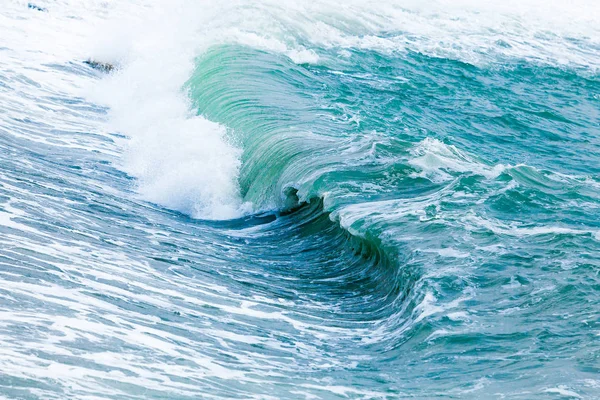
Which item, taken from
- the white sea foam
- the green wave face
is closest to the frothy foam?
the white sea foam

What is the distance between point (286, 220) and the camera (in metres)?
10.8

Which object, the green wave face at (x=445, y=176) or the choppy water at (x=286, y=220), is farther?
the green wave face at (x=445, y=176)

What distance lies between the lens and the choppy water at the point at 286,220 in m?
6.29

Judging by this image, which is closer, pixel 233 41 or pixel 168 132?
pixel 168 132

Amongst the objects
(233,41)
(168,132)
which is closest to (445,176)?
(168,132)

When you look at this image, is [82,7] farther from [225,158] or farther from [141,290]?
[141,290]

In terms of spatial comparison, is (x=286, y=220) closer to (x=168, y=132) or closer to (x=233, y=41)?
(x=168, y=132)

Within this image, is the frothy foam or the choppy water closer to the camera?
the choppy water

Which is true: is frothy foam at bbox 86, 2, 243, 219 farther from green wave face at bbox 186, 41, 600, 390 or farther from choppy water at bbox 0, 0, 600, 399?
green wave face at bbox 186, 41, 600, 390

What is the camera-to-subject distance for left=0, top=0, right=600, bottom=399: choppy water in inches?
248

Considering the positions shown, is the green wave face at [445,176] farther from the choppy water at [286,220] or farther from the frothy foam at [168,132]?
the frothy foam at [168,132]

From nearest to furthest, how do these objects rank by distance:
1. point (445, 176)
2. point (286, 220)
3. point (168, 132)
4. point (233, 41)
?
point (286, 220) < point (445, 176) < point (168, 132) < point (233, 41)

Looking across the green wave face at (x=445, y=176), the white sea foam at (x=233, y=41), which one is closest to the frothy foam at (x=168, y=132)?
the white sea foam at (x=233, y=41)

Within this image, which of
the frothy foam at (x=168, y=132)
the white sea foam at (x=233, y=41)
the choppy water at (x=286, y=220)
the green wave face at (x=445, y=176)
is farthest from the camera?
the white sea foam at (x=233, y=41)
